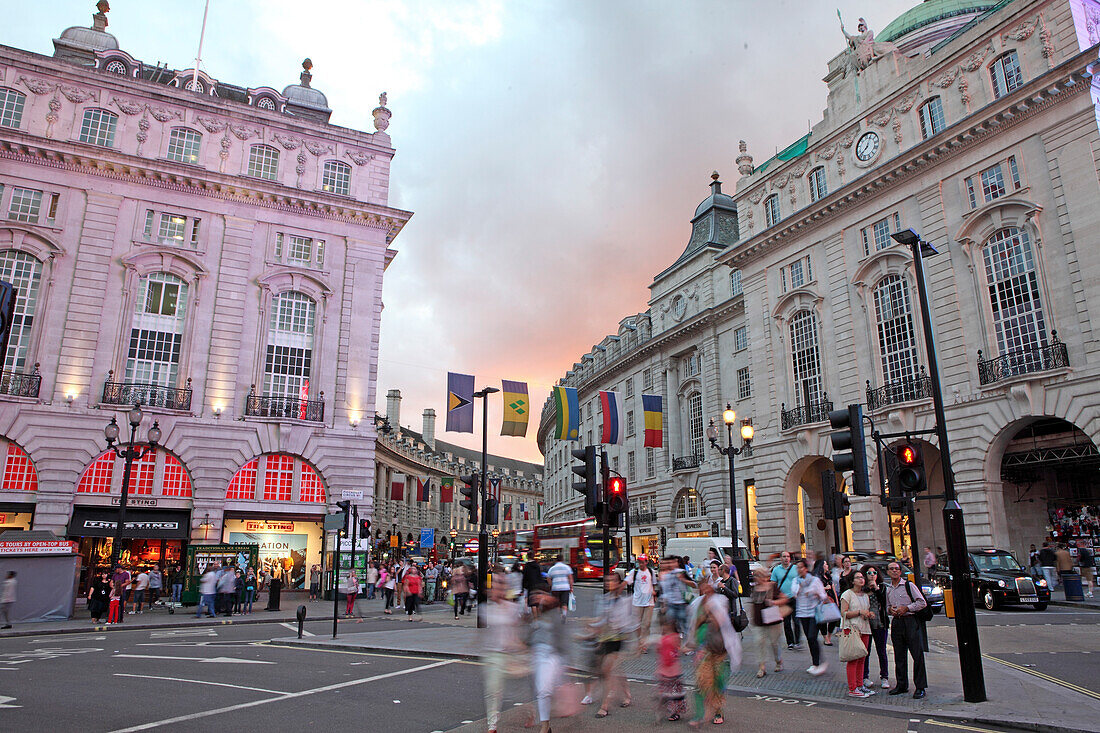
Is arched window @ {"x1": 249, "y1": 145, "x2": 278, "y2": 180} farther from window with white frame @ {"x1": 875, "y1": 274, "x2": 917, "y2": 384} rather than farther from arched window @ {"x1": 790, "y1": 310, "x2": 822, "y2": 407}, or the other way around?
window with white frame @ {"x1": 875, "y1": 274, "x2": 917, "y2": 384}

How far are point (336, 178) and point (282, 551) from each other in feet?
65.2

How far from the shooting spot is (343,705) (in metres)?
9.90

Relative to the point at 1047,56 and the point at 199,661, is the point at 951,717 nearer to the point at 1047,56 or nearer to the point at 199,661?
the point at 199,661

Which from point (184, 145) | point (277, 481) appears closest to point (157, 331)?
point (277, 481)

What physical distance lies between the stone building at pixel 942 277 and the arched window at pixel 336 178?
2248cm

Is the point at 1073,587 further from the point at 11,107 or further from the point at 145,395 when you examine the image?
the point at 11,107

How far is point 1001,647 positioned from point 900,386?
63.3ft

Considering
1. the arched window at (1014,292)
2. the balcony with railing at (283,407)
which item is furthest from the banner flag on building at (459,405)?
the arched window at (1014,292)

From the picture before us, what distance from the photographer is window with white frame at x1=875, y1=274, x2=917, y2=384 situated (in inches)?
1268

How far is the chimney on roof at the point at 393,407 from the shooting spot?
9085cm

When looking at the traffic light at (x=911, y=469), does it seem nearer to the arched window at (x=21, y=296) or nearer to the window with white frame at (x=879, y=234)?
the window with white frame at (x=879, y=234)

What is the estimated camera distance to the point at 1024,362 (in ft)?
90.9

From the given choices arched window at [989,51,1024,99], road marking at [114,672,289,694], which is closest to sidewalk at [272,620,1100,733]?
road marking at [114,672,289,694]

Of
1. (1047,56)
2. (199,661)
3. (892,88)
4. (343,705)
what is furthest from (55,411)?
(1047,56)
